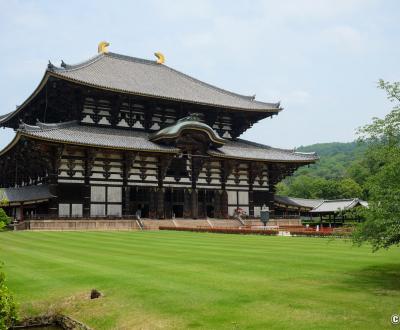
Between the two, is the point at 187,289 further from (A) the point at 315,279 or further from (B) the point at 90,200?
(B) the point at 90,200

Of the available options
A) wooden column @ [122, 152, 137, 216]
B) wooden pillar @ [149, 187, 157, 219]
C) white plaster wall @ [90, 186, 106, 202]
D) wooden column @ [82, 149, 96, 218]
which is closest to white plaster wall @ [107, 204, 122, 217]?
wooden column @ [122, 152, 137, 216]

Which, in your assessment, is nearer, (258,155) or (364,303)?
(364,303)

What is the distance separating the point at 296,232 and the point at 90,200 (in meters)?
20.6

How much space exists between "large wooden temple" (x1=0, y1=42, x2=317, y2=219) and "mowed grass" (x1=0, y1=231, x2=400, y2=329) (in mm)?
25009

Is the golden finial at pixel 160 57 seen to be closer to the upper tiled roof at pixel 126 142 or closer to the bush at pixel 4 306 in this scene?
the upper tiled roof at pixel 126 142

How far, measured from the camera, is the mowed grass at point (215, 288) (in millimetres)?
10594

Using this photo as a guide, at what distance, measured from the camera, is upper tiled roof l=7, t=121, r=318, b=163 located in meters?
43.7

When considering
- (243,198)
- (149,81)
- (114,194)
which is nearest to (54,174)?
(114,194)

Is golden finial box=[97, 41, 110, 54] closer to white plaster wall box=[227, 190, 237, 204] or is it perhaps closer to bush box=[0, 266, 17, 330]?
white plaster wall box=[227, 190, 237, 204]

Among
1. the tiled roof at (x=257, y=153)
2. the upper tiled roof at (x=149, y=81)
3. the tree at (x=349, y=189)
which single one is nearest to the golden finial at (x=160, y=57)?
the upper tiled roof at (x=149, y=81)

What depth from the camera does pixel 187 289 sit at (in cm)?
1323

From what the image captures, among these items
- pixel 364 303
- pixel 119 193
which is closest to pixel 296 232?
pixel 119 193

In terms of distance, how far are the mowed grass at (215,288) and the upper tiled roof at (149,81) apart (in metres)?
32.2

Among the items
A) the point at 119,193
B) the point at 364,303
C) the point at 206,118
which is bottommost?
the point at 364,303
